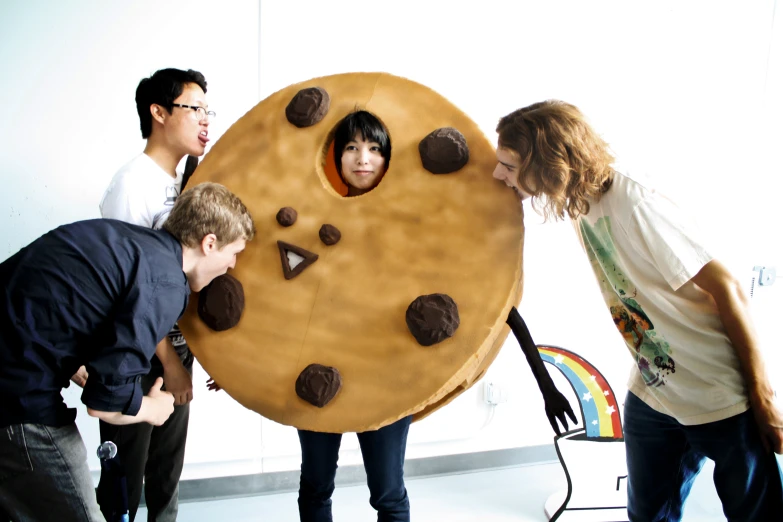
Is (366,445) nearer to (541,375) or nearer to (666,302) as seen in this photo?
(541,375)

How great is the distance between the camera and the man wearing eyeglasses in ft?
4.18

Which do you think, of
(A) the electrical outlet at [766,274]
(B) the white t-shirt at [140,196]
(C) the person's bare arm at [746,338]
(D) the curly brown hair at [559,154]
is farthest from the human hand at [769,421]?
(A) the electrical outlet at [766,274]

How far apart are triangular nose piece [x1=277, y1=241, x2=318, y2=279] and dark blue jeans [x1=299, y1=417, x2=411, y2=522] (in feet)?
1.16

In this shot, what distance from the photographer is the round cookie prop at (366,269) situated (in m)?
1.05

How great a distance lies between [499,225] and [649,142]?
1.61m

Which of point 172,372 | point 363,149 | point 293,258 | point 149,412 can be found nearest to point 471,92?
point 363,149

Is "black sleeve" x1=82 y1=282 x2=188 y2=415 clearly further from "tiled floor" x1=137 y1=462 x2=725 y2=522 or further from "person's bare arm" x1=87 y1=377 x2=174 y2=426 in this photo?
"tiled floor" x1=137 y1=462 x2=725 y2=522

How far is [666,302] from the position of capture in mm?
1049

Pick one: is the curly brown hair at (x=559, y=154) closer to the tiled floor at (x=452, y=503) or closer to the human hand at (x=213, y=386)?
the human hand at (x=213, y=386)

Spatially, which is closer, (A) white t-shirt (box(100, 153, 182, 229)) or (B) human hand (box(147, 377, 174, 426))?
(B) human hand (box(147, 377, 174, 426))

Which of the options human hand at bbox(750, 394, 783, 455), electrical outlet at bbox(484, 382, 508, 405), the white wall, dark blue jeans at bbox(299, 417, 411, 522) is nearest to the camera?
human hand at bbox(750, 394, 783, 455)

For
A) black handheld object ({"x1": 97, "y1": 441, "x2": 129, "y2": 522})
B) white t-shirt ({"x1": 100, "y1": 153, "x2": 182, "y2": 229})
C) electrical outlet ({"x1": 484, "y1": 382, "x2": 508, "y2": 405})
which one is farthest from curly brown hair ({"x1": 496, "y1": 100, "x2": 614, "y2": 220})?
electrical outlet ({"x1": 484, "y1": 382, "x2": 508, "y2": 405})

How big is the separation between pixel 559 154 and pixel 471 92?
4.11ft

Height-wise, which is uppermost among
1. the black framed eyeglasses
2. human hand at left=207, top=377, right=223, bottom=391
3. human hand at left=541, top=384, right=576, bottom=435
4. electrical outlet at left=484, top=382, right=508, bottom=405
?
the black framed eyeglasses
